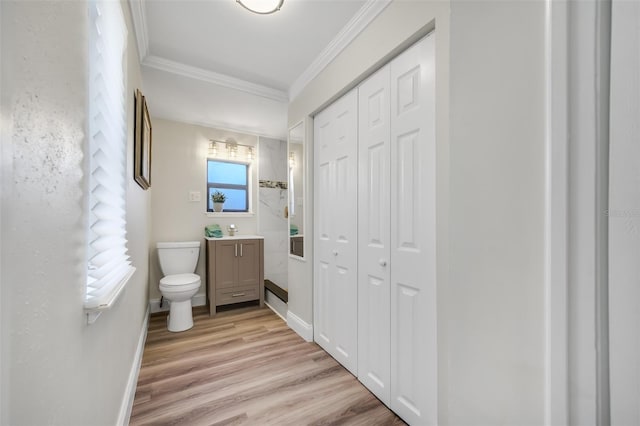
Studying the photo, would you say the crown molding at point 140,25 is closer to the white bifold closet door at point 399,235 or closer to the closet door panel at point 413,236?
the white bifold closet door at point 399,235

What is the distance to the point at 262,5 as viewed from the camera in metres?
1.57

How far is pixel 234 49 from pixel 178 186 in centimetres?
189

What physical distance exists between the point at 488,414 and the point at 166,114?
12.0ft

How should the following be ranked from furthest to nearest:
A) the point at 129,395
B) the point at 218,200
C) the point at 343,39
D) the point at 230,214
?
the point at 230,214
the point at 218,200
the point at 343,39
the point at 129,395

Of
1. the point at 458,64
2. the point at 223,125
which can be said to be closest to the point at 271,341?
the point at 458,64

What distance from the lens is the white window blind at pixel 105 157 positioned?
88 cm

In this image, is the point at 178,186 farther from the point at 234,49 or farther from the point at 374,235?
the point at 374,235

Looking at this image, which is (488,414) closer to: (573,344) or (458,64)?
(573,344)

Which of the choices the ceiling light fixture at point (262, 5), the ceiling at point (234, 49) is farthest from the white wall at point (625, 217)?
the ceiling light fixture at point (262, 5)

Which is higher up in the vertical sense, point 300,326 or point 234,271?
point 234,271

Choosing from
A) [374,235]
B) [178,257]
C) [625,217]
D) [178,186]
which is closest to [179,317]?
[178,257]

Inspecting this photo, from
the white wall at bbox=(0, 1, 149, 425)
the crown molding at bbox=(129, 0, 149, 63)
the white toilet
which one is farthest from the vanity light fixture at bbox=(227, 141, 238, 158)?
the white wall at bbox=(0, 1, 149, 425)

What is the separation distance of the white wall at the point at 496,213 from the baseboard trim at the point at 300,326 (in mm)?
1843

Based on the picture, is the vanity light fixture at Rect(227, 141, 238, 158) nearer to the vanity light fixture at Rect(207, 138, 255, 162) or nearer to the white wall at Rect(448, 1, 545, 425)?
the vanity light fixture at Rect(207, 138, 255, 162)
